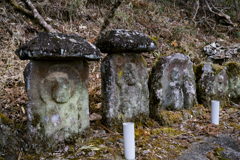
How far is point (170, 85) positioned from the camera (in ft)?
12.3

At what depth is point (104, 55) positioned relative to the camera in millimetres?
5871

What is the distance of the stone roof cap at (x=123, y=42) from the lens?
289cm

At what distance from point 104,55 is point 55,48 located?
366cm

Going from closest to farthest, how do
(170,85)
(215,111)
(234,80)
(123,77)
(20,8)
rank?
1. (123,77)
2. (215,111)
3. (170,85)
4. (234,80)
5. (20,8)

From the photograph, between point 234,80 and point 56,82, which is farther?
point 234,80

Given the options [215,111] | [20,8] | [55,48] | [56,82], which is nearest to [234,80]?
[215,111]

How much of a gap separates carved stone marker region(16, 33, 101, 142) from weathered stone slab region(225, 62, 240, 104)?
141 inches

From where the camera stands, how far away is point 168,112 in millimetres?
3604

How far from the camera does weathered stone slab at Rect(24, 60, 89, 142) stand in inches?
96.3

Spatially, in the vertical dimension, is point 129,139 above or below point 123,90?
below

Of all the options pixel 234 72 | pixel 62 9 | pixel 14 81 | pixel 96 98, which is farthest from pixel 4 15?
pixel 234 72

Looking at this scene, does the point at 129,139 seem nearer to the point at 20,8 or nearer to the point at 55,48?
the point at 55,48

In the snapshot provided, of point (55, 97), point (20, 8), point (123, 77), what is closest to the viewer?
point (55, 97)

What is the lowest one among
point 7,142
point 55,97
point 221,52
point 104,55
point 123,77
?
point 7,142
